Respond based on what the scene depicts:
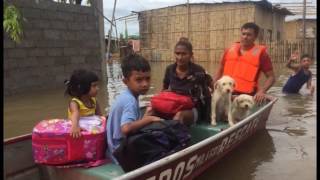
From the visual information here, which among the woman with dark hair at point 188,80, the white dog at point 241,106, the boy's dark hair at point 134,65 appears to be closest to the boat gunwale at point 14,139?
the boy's dark hair at point 134,65

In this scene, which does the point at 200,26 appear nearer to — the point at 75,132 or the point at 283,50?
the point at 283,50

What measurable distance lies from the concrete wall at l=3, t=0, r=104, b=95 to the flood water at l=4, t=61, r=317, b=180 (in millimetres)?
441

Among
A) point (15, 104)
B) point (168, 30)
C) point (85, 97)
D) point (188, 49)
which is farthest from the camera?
point (168, 30)

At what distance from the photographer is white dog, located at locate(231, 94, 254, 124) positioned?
17.7ft

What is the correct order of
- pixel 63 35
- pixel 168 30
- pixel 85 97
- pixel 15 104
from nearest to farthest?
pixel 85 97, pixel 15 104, pixel 63 35, pixel 168 30

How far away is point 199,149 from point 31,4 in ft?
28.0

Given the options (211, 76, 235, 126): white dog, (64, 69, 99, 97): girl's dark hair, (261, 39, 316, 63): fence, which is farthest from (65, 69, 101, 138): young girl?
(261, 39, 316, 63): fence

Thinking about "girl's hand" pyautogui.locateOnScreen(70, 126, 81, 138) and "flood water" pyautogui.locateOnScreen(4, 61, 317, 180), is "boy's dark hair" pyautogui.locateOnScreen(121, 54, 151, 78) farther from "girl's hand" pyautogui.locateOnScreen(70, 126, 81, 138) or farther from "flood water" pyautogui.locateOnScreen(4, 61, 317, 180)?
"flood water" pyautogui.locateOnScreen(4, 61, 317, 180)

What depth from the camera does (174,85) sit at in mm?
5016

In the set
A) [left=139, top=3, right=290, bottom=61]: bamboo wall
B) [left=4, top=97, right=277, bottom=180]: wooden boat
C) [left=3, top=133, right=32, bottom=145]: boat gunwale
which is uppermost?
[left=139, top=3, right=290, bottom=61]: bamboo wall

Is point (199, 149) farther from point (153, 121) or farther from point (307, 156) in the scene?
point (307, 156)

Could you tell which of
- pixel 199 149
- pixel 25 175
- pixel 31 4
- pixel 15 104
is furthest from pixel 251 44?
pixel 31 4

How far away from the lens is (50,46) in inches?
458

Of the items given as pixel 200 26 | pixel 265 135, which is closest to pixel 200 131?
pixel 265 135
